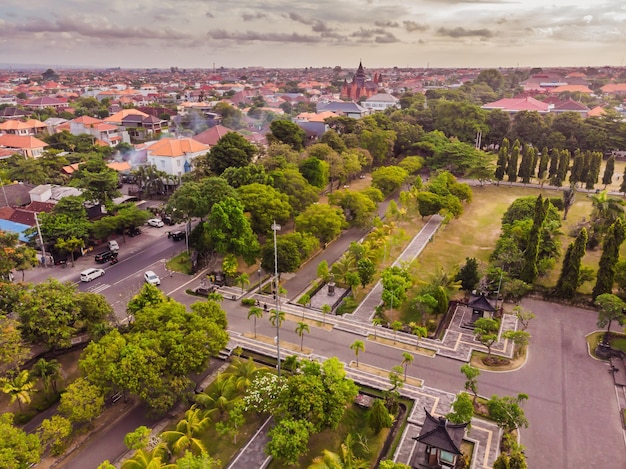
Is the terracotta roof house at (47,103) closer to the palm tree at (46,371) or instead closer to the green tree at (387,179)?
the green tree at (387,179)

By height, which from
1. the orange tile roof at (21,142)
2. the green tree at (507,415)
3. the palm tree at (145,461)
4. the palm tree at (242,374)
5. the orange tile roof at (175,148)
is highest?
the orange tile roof at (175,148)

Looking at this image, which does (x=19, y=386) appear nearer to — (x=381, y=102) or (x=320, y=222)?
(x=320, y=222)

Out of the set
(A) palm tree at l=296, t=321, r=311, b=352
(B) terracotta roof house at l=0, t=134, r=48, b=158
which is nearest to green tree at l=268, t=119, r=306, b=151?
(A) palm tree at l=296, t=321, r=311, b=352

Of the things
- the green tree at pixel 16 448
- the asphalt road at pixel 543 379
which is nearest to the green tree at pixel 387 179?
the asphalt road at pixel 543 379

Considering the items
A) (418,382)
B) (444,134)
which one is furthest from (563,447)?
(444,134)

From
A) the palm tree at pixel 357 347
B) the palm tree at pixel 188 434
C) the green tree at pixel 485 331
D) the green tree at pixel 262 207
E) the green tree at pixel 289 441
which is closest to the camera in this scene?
the green tree at pixel 289 441
